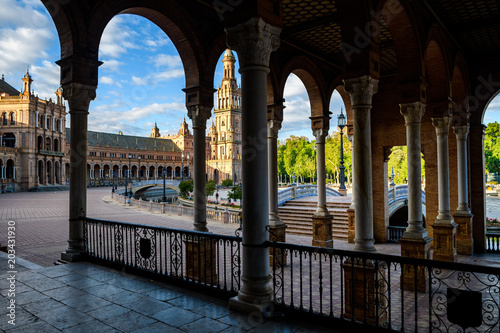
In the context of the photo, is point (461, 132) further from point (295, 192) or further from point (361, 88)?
point (295, 192)

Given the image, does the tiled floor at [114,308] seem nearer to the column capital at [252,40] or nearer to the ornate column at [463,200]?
the column capital at [252,40]

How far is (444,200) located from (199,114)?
8540mm

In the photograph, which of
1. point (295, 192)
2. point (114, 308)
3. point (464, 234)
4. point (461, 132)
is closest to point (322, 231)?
point (464, 234)

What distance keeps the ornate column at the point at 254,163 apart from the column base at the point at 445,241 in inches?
348

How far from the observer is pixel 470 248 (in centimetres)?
1342

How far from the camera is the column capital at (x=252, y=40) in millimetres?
4961

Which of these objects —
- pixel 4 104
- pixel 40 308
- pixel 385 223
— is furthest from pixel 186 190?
pixel 4 104

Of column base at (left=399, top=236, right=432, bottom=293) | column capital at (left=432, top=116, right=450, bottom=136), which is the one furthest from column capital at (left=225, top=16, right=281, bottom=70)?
column capital at (left=432, top=116, right=450, bottom=136)

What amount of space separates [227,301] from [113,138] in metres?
97.7

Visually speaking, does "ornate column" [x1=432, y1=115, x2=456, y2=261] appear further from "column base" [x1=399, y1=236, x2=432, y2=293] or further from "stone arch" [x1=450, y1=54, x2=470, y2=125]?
"column base" [x1=399, y1=236, x2=432, y2=293]

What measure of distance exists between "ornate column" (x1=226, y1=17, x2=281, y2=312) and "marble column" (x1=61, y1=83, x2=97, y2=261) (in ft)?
14.3

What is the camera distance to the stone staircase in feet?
58.2

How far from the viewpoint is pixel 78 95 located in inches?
296

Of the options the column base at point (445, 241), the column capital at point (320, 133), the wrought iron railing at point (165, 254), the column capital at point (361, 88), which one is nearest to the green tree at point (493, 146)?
the column base at point (445, 241)
